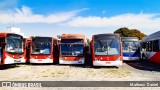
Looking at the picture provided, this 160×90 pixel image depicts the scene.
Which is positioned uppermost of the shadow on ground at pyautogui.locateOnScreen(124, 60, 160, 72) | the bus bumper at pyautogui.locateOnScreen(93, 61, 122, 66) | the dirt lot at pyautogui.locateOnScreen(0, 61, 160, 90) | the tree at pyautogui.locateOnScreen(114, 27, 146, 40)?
the tree at pyautogui.locateOnScreen(114, 27, 146, 40)

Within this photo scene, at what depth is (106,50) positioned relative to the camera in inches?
864

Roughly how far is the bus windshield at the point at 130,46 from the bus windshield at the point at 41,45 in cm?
777

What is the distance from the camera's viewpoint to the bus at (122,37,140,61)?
1096 inches

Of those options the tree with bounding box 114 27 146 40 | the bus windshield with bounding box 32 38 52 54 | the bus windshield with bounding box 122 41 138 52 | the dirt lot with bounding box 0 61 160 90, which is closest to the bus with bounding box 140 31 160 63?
the bus windshield with bounding box 122 41 138 52

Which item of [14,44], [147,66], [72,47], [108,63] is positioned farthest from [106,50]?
[14,44]

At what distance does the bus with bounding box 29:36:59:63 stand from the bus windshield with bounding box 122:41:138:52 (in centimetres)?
742

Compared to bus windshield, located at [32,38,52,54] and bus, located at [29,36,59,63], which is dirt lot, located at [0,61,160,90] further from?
bus windshield, located at [32,38,52,54]

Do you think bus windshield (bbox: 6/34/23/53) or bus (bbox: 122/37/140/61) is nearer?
bus windshield (bbox: 6/34/23/53)

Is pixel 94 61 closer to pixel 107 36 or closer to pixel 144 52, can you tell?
pixel 107 36

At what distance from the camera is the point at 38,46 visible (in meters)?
25.4

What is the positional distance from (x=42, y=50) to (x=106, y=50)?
638 cm

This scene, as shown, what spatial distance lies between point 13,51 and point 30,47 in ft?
12.8

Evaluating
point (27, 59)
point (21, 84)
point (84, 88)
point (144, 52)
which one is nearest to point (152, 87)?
point (84, 88)

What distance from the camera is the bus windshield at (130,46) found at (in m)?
28.1
